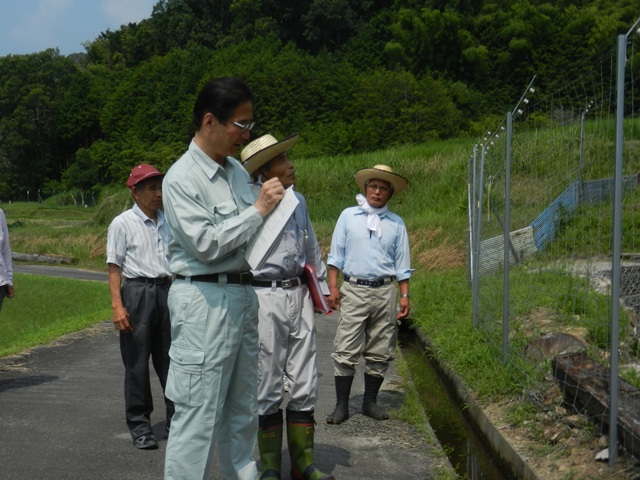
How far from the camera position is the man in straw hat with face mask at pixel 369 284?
698 cm

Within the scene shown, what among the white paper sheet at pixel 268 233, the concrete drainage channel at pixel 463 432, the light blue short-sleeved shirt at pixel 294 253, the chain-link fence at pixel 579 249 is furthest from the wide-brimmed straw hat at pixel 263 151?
the concrete drainage channel at pixel 463 432

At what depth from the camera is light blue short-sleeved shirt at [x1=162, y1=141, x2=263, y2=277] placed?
149 inches

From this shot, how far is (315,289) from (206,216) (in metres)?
1.48

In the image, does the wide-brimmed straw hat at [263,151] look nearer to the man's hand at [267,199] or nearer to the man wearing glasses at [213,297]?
the man wearing glasses at [213,297]

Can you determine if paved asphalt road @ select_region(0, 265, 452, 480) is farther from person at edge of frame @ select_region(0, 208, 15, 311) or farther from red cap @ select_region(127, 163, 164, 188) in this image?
red cap @ select_region(127, 163, 164, 188)

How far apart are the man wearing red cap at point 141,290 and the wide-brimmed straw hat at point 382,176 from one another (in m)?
1.82

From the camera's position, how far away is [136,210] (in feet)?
21.0

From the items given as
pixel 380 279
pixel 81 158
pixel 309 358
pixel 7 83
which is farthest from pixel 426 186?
pixel 7 83

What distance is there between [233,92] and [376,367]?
3.64 m

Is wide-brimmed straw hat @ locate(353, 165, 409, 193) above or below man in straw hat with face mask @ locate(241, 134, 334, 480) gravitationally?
above

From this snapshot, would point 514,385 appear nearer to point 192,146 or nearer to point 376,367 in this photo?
point 376,367

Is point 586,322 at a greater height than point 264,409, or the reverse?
point 586,322

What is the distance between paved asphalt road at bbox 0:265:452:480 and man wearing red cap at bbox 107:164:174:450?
1.22 feet

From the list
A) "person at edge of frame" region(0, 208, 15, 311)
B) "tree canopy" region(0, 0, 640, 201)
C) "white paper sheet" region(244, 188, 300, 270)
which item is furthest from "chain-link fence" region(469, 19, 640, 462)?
"tree canopy" region(0, 0, 640, 201)
